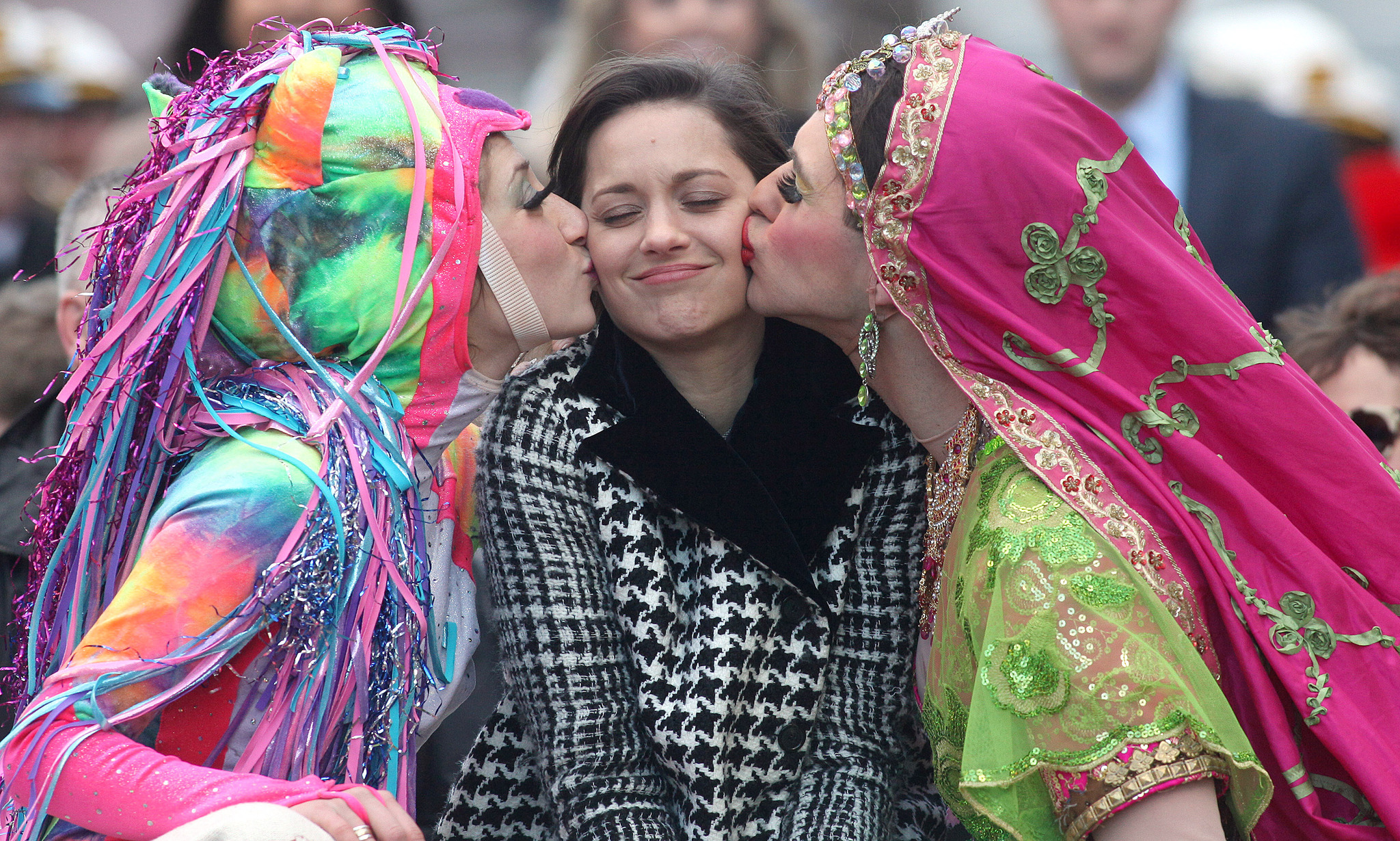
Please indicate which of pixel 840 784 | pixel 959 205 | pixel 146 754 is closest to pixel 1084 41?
pixel 959 205

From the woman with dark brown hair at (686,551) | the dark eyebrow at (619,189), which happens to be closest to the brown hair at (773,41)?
the woman with dark brown hair at (686,551)

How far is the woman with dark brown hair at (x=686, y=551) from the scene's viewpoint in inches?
102

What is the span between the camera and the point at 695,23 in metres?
4.52

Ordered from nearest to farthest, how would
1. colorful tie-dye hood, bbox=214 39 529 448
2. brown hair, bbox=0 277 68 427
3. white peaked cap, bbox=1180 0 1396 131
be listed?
colorful tie-dye hood, bbox=214 39 529 448 → brown hair, bbox=0 277 68 427 → white peaked cap, bbox=1180 0 1396 131

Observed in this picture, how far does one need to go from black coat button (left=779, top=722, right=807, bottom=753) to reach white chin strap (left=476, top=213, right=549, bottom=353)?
926 millimetres

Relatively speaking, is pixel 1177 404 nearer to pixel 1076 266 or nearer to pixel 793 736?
pixel 1076 266

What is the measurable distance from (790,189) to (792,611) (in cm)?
83

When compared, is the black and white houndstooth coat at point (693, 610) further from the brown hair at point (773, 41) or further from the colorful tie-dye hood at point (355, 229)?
the brown hair at point (773, 41)

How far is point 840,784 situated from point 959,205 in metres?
1.15

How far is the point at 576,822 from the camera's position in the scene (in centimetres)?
251

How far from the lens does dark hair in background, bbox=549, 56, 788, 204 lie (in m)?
2.86

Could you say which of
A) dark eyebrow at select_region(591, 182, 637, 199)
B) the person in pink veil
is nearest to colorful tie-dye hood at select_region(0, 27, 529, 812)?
dark eyebrow at select_region(591, 182, 637, 199)

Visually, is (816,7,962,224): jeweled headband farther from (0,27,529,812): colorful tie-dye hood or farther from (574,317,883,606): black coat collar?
(0,27,529,812): colorful tie-dye hood

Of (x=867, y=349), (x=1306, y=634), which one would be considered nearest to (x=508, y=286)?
(x=867, y=349)
